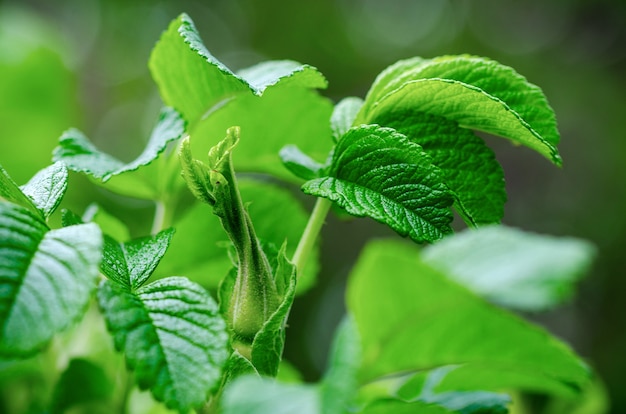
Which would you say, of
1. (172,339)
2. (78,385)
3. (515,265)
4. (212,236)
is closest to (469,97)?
(515,265)

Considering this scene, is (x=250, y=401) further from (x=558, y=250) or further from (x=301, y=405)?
(x=558, y=250)

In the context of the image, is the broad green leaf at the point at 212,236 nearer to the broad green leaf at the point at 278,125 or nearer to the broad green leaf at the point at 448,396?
the broad green leaf at the point at 278,125

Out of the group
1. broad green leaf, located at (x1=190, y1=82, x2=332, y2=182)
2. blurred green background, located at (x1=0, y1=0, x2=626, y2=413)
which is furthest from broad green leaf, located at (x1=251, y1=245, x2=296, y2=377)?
blurred green background, located at (x1=0, y1=0, x2=626, y2=413)

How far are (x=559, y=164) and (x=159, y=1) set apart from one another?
5.11 m

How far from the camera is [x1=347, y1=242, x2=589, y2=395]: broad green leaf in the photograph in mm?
462

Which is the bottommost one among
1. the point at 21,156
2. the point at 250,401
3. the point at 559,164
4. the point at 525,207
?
the point at 250,401

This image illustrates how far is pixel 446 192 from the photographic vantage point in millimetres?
525

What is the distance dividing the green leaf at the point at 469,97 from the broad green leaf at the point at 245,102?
0.07 meters

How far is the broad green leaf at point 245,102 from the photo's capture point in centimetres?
62

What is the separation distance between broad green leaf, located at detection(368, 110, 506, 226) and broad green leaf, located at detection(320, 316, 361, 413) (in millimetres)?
200

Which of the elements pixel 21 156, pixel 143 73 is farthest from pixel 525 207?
pixel 21 156

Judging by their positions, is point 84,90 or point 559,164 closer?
point 559,164

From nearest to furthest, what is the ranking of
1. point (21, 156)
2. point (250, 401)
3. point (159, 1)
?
point (250, 401) → point (21, 156) → point (159, 1)

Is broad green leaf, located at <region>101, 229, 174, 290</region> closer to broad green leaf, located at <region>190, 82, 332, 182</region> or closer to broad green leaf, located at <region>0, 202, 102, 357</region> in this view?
broad green leaf, located at <region>0, 202, 102, 357</region>
